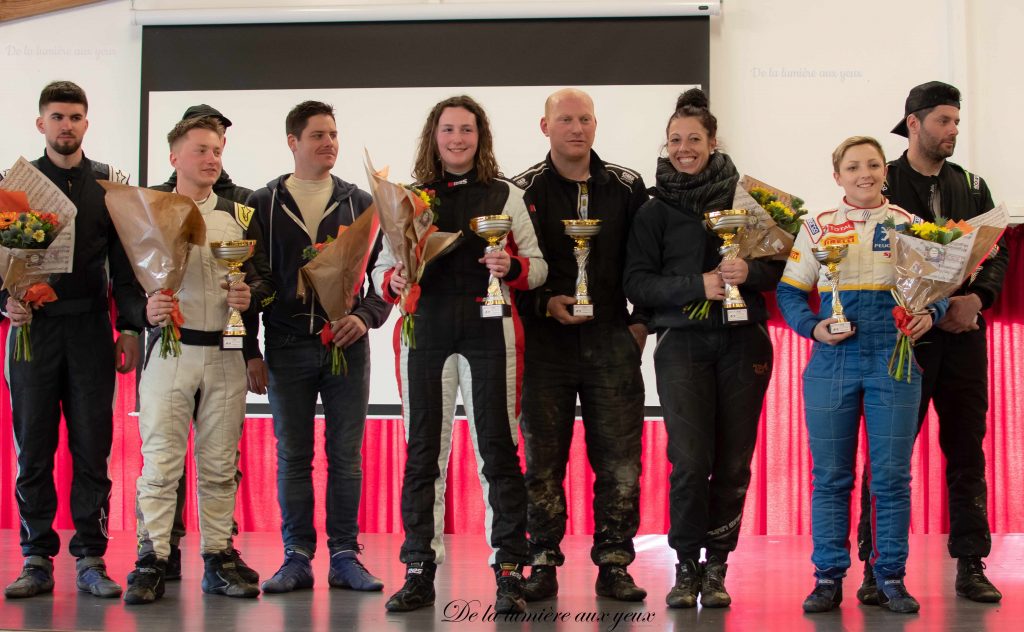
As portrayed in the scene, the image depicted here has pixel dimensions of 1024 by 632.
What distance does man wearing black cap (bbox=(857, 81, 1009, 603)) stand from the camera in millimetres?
3623

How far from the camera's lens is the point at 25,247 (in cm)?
352

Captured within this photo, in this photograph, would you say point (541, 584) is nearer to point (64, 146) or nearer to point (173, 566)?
point (173, 566)

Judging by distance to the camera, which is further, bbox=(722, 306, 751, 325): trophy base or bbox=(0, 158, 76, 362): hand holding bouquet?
bbox=(0, 158, 76, 362): hand holding bouquet

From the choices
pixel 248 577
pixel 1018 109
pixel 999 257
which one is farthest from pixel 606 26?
pixel 248 577

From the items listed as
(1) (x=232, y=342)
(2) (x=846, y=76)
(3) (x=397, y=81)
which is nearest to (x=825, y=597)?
(1) (x=232, y=342)

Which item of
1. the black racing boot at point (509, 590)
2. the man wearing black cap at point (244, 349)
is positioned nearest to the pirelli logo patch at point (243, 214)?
the man wearing black cap at point (244, 349)

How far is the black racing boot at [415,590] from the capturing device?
3.32 m

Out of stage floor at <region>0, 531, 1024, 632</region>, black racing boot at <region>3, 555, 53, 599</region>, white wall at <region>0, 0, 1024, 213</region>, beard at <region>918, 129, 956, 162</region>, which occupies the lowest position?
stage floor at <region>0, 531, 1024, 632</region>

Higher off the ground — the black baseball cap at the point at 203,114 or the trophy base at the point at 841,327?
the black baseball cap at the point at 203,114

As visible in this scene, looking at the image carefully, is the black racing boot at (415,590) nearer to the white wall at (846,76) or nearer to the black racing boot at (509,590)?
the black racing boot at (509,590)

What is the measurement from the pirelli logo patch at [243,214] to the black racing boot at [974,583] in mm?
2829

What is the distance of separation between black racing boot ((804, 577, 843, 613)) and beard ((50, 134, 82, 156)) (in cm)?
310

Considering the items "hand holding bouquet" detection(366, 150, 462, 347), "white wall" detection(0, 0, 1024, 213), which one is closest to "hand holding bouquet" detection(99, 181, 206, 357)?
"hand holding bouquet" detection(366, 150, 462, 347)

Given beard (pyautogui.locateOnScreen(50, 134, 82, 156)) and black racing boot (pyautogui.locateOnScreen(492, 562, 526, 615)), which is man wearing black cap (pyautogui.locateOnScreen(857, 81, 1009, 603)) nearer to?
black racing boot (pyautogui.locateOnScreen(492, 562, 526, 615))
